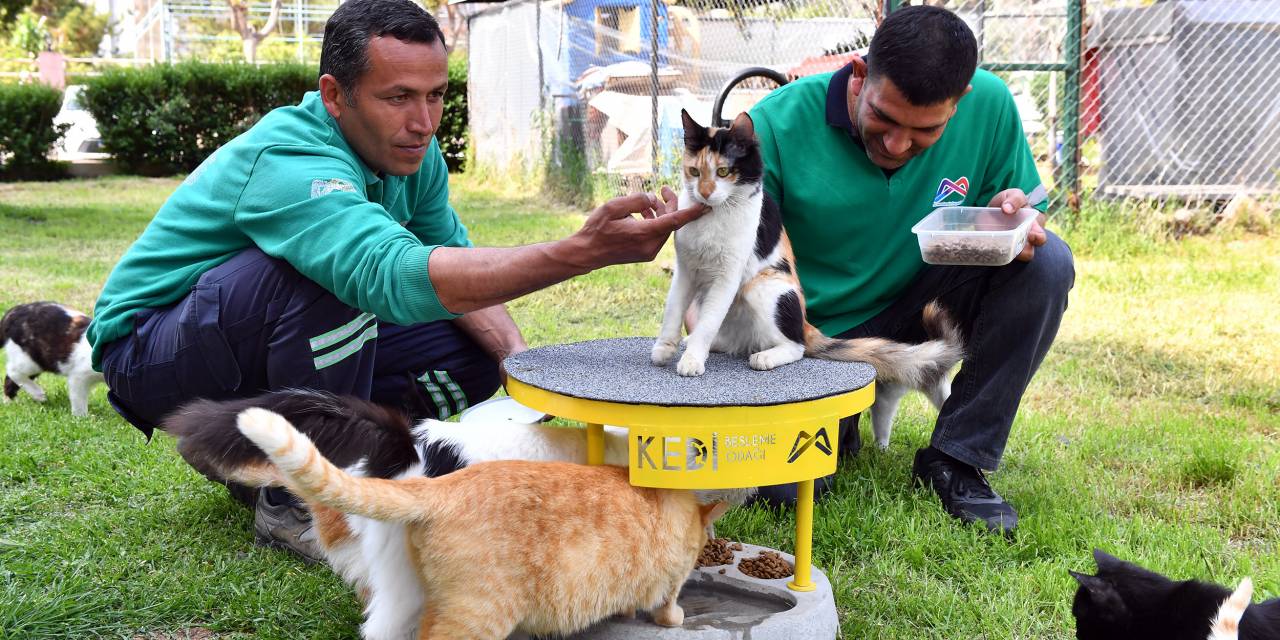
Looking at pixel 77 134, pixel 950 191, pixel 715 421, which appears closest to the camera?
pixel 715 421

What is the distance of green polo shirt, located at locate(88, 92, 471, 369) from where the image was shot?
7.30 ft

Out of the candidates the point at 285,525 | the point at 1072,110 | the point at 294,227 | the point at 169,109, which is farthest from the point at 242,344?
the point at 169,109

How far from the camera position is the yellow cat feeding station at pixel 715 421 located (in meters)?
2.09

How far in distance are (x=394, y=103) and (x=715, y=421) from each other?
1201 mm

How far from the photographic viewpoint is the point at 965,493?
3098 mm

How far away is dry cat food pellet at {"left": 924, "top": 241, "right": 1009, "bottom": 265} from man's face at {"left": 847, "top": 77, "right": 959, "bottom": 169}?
0.37 meters

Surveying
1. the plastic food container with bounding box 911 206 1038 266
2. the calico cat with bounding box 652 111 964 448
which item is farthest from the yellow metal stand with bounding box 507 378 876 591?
the plastic food container with bounding box 911 206 1038 266

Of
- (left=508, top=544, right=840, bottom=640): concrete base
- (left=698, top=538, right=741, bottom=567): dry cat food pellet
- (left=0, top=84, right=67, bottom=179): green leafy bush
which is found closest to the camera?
(left=508, top=544, right=840, bottom=640): concrete base

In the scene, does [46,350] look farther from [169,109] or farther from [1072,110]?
[169,109]

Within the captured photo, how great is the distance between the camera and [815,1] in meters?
7.54

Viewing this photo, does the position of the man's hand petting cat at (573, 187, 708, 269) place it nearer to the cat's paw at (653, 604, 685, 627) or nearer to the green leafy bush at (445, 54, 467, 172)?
the cat's paw at (653, 604, 685, 627)

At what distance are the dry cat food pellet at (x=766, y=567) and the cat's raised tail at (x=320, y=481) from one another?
91 cm

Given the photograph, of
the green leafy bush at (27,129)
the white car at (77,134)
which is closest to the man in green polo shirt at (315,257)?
the green leafy bush at (27,129)

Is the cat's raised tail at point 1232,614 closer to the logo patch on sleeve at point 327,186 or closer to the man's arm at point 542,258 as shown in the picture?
the man's arm at point 542,258
